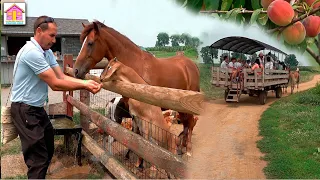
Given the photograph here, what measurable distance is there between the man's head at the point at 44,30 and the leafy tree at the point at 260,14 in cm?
162

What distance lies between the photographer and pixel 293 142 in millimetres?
4656

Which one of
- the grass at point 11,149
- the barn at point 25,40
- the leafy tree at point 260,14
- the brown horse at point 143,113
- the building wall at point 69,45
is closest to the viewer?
the leafy tree at point 260,14

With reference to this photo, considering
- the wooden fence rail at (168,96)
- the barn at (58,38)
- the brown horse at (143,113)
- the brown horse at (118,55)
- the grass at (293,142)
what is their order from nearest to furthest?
1. the wooden fence rail at (168,96)
2. the brown horse at (143,113)
3. the brown horse at (118,55)
4. the grass at (293,142)
5. the barn at (58,38)

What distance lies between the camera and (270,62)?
36.1 inches

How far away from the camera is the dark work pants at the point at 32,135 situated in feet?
6.73

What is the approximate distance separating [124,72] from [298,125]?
11.9ft

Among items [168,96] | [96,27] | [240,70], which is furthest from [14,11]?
[240,70]

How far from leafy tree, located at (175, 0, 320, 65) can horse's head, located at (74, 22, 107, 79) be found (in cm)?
231

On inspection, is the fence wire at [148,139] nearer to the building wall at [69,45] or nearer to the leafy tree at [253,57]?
the leafy tree at [253,57]

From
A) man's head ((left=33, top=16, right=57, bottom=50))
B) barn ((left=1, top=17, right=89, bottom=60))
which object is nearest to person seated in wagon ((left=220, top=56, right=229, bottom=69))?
man's head ((left=33, top=16, right=57, bottom=50))

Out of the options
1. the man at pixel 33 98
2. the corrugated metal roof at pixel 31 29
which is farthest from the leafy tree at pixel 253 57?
the corrugated metal roof at pixel 31 29

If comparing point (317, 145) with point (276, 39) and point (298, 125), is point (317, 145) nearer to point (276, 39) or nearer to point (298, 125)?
point (298, 125)

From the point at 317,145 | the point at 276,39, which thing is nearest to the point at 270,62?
the point at 276,39

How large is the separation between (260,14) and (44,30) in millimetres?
1736
